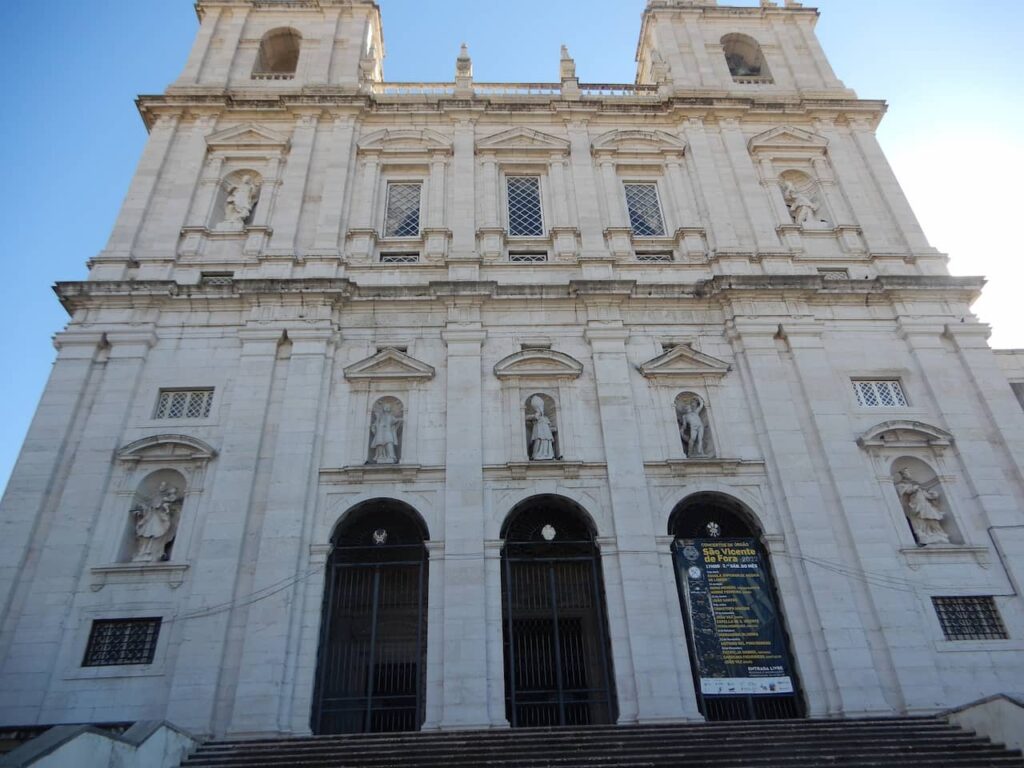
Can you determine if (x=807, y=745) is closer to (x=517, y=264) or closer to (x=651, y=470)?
(x=651, y=470)

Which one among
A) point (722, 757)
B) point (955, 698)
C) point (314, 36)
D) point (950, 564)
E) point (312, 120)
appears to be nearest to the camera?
point (722, 757)

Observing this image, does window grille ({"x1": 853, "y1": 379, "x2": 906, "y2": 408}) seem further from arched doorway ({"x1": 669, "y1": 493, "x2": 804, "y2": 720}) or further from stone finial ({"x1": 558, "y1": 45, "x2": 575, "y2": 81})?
stone finial ({"x1": 558, "y1": 45, "x2": 575, "y2": 81})

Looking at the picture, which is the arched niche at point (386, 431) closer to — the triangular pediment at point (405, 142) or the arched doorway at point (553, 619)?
the arched doorway at point (553, 619)

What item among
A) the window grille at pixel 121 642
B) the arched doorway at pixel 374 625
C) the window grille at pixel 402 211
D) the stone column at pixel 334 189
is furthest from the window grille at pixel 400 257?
the window grille at pixel 121 642

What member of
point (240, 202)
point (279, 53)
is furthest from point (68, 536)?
point (279, 53)

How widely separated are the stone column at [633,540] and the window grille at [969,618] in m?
5.60

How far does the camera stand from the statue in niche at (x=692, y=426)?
54.9 feet

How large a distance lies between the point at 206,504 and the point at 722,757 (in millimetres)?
11107

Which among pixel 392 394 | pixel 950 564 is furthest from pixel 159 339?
pixel 950 564

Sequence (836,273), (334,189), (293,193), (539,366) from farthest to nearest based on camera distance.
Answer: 1. (334,189)
2. (293,193)
3. (836,273)
4. (539,366)

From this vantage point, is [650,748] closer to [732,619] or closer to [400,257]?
[732,619]

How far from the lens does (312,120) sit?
22.2 meters

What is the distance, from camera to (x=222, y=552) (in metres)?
14.5

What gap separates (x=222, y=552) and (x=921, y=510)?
590 inches
